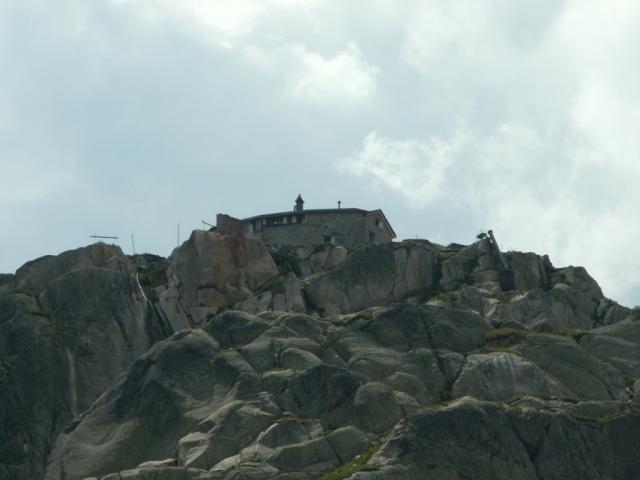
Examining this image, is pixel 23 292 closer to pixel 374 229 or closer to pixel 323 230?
pixel 323 230

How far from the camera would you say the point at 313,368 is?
112250mm

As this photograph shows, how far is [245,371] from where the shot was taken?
A: 380ft

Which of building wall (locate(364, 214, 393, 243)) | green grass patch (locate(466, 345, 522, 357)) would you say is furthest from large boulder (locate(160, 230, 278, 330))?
green grass patch (locate(466, 345, 522, 357))

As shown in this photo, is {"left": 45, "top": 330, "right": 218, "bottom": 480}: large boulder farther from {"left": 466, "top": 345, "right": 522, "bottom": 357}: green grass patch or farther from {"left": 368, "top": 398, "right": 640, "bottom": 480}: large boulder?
Result: {"left": 466, "top": 345, "right": 522, "bottom": 357}: green grass patch

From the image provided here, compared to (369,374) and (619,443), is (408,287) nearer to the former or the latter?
(369,374)

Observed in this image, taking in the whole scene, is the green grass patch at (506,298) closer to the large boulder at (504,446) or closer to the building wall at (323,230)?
the building wall at (323,230)

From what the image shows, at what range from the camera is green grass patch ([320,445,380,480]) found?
100312 mm

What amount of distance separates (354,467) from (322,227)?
2917 inches

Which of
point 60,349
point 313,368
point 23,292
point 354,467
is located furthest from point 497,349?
point 23,292

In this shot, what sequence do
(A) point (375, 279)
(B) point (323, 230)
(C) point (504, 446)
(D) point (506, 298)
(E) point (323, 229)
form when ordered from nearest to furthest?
(C) point (504, 446) < (D) point (506, 298) < (A) point (375, 279) < (B) point (323, 230) < (E) point (323, 229)

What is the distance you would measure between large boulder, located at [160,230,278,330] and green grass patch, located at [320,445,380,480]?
43.6m

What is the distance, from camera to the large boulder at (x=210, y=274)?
146250 mm

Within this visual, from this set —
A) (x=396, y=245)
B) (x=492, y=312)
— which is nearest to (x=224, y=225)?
(x=396, y=245)

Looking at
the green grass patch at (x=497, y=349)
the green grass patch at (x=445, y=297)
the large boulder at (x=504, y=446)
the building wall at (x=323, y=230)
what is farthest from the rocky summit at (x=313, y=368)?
the building wall at (x=323, y=230)
